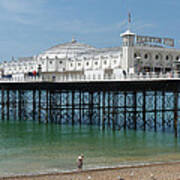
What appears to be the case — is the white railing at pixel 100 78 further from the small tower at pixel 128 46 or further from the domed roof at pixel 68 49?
the domed roof at pixel 68 49

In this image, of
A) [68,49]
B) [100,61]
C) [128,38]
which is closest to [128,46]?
[128,38]

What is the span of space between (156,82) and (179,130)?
746 centimetres

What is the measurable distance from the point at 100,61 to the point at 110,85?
24.7 meters

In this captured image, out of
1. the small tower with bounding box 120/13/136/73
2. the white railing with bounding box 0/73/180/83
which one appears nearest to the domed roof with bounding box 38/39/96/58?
the small tower with bounding box 120/13/136/73

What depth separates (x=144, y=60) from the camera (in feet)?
147

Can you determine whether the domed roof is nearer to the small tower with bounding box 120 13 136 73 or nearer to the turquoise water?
the small tower with bounding box 120 13 136 73

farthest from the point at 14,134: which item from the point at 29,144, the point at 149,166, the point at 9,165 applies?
the point at 149,166

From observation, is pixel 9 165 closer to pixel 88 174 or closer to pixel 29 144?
pixel 88 174

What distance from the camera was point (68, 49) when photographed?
81.1m

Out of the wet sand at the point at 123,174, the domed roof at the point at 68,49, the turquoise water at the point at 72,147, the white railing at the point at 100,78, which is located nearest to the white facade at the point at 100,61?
the domed roof at the point at 68,49

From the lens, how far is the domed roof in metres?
78.9

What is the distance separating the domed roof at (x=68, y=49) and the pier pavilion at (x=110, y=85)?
3267 millimetres

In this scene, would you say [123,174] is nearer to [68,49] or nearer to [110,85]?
[110,85]

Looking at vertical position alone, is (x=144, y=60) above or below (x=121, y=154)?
above
